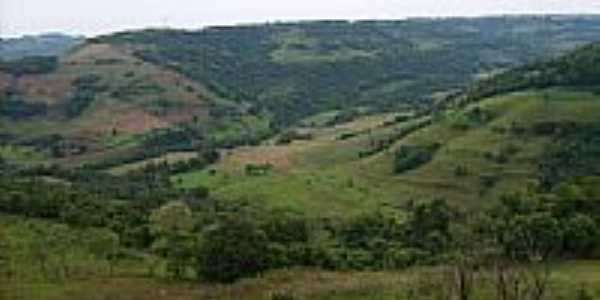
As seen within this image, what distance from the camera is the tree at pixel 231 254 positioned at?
276 ft

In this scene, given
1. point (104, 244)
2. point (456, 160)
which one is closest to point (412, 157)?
point (456, 160)

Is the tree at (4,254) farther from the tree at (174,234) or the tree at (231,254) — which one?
the tree at (231,254)

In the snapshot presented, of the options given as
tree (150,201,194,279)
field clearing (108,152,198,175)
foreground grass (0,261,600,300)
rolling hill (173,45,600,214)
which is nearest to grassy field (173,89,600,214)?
rolling hill (173,45,600,214)

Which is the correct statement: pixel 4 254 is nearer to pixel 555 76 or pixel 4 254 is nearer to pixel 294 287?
pixel 294 287

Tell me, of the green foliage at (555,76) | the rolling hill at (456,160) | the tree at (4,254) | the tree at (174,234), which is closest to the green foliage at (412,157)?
the rolling hill at (456,160)

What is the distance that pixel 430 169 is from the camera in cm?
14775

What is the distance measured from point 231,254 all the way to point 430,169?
67579 mm

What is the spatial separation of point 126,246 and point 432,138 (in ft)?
233

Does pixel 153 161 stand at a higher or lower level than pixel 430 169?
lower

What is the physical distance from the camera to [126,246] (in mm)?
97375

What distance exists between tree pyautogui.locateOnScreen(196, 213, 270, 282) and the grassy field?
48.8 m

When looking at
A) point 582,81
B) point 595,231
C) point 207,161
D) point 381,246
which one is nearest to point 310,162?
point 207,161

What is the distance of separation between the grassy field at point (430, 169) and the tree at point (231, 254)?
160ft

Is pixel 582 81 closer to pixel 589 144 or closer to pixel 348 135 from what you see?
pixel 589 144
